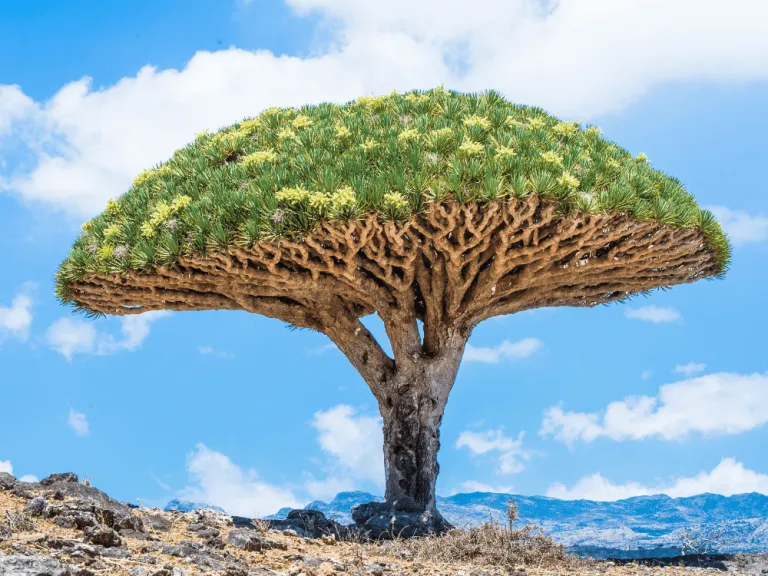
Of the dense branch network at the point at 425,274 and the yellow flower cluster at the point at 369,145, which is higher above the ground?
the yellow flower cluster at the point at 369,145

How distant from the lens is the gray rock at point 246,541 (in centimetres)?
812

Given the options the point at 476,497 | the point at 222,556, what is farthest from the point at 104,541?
the point at 476,497

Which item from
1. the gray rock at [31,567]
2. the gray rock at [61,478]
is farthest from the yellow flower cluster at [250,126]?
the gray rock at [31,567]

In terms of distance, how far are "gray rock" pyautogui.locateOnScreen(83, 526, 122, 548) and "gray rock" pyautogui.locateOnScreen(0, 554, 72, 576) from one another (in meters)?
1.33

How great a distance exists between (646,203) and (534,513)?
58.3 feet

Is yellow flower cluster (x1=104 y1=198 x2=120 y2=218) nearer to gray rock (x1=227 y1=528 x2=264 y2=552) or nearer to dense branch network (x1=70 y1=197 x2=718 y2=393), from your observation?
dense branch network (x1=70 y1=197 x2=718 y2=393)

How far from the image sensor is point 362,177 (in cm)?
1001

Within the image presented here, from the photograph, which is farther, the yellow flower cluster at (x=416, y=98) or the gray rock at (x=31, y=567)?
the yellow flower cluster at (x=416, y=98)

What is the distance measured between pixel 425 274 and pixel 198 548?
5694 millimetres

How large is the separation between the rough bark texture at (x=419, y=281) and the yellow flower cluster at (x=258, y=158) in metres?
1.43

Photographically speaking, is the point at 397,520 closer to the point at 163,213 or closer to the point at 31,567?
the point at 163,213

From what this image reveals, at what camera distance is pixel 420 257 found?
1147 cm

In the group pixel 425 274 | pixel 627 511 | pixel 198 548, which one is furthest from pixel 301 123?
pixel 627 511

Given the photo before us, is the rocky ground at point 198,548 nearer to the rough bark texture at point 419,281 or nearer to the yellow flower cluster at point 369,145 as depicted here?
the rough bark texture at point 419,281
